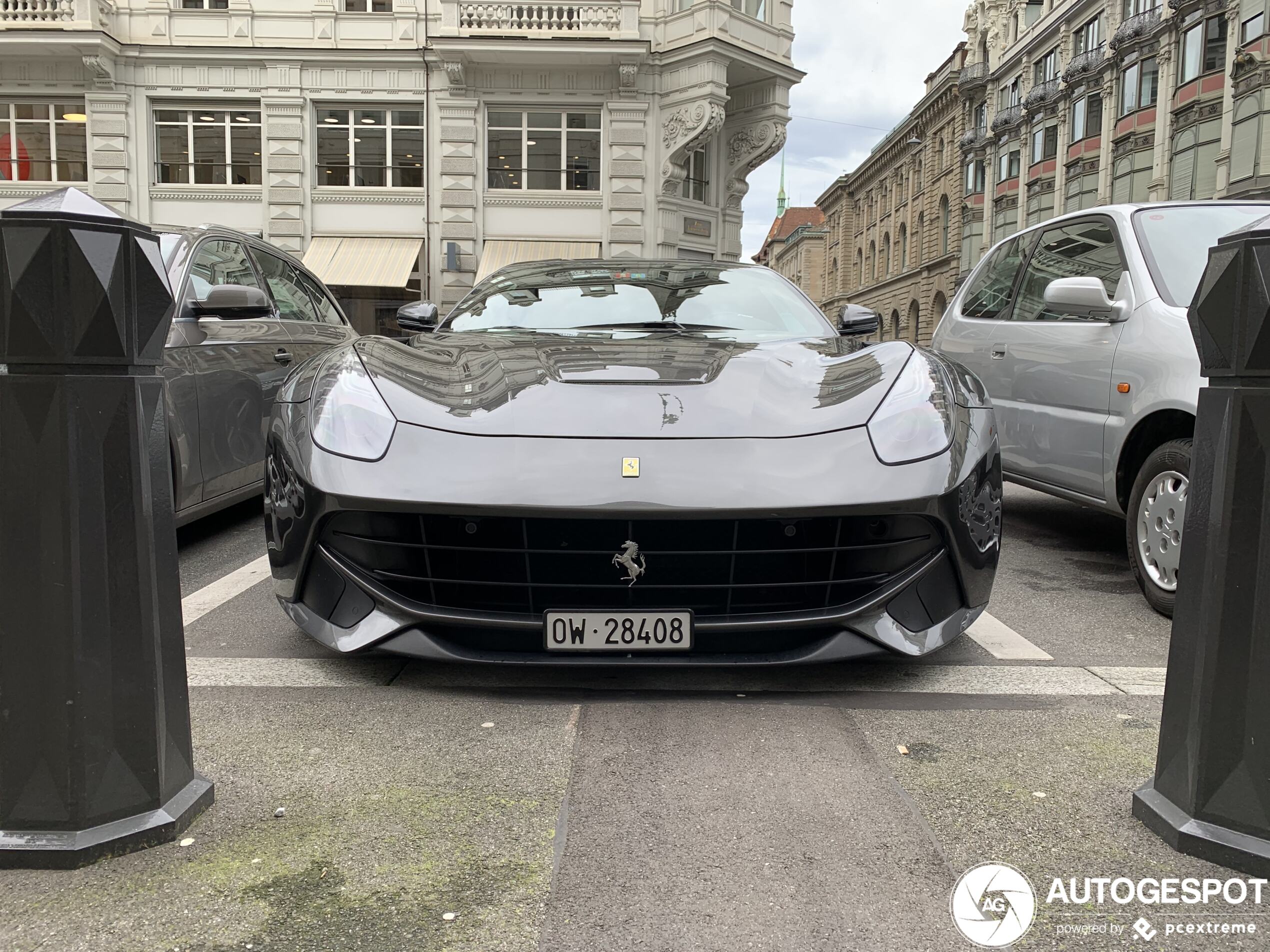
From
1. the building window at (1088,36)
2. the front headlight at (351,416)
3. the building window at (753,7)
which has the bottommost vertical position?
the front headlight at (351,416)

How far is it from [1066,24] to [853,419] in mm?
40938

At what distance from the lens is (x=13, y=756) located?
1669 mm

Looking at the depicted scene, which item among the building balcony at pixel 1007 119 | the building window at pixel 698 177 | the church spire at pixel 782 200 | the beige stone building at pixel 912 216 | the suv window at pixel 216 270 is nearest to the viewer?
the suv window at pixel 216 270

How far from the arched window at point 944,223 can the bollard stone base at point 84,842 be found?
52.2 m

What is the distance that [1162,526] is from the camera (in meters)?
3.51

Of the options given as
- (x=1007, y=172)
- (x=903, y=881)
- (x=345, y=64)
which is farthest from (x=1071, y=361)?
(x=1007, y=172)

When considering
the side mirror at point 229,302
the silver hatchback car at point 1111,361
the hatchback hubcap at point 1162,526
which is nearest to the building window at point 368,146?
the side mirror at point 229,302

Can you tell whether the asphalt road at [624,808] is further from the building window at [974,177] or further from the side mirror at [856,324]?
the building window at [974,177]

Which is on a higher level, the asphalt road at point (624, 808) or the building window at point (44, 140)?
the building window at point (44, 140)

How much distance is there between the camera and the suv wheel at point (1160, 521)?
3424 mm

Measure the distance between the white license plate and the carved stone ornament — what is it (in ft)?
64.1

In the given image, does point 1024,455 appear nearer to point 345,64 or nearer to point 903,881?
point 903,881

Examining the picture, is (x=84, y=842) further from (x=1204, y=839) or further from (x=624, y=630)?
(x=1204, y=839)

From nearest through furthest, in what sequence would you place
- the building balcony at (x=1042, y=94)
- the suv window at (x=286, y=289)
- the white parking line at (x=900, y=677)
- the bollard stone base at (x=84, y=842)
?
the bollard stone base at (x=84, y=842) → the white parking line at (x=900, y=677) → the suv window at (x=286, y=289) → the building balcony at (x=1042, y=94)
